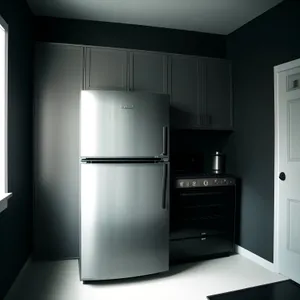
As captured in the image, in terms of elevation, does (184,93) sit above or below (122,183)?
above

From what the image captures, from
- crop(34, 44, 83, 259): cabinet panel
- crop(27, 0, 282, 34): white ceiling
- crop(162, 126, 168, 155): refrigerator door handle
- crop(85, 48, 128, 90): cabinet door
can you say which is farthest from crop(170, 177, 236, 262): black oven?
crop(27, 0, 282, 34): white ceiling

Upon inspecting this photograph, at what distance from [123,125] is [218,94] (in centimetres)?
145

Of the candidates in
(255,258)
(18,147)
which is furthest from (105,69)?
(255,258)

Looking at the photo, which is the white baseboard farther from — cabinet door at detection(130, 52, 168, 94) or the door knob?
cabinet door at detection(130, 52, 168, 94)

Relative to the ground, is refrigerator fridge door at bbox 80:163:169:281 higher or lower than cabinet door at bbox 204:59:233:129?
lower

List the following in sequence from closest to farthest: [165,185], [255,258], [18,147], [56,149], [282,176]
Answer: [18,147], [165,185], [282,176], [56,149], [255,258]

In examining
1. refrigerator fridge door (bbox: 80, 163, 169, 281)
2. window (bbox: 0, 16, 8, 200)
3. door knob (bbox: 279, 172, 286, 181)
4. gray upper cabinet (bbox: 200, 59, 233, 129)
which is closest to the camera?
window (bbox: 0, 16, 8, 200)

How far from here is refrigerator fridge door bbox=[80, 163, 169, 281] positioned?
2.38 meters

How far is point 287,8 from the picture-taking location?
2584 mm

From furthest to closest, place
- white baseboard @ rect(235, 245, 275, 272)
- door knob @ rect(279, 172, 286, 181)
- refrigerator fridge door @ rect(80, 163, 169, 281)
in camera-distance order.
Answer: white baseboard @ rect(235, 245, 275, 272)
door knob @ rect(279, 172, 286, 181)
refrigerator fridge door @ rect(80, 163, 169, 281)

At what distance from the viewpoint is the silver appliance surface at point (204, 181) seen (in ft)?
9.36

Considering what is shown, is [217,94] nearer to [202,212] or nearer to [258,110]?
[258,110]

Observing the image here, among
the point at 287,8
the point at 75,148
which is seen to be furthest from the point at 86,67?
the point at 287,8

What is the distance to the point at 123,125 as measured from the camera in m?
2.43
